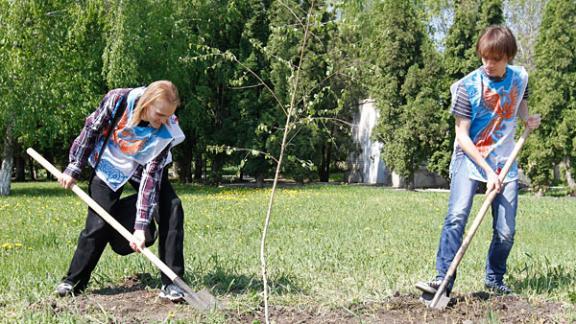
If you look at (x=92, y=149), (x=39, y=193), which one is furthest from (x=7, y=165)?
(x=92, y=149)

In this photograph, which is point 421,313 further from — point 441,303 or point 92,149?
point 92,149

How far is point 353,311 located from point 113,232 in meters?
1.81

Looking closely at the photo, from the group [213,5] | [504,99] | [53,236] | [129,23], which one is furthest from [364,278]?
[213,5]

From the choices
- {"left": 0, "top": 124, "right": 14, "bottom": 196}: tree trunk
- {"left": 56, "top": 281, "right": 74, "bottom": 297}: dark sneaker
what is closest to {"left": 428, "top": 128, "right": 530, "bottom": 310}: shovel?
{"left": 56, "top": 281, "right": 74, "bottom": 297}: dark sneaker

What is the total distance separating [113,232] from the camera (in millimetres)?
4363

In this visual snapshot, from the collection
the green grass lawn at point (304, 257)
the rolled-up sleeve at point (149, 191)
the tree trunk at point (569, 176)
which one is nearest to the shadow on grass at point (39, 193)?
the green grass lawn at point (304, 257)

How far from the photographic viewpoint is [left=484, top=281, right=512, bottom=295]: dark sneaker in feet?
14.5

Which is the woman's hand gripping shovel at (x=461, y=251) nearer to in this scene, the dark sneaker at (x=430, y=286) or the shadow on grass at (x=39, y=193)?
the dark sneaker at (x=430, y=286)

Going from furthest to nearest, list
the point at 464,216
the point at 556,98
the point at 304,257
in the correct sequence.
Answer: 1. the point at 556,98
2. the point at 304,257
3. the point at 464,216

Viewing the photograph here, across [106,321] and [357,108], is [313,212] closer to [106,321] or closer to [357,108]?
[106,321]

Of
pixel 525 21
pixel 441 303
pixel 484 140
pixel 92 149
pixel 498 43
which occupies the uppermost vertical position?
pixel 525 21

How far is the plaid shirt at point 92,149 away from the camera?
414 cm

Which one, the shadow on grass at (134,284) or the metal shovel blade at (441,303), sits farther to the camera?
the shadow on grass at (134,284)

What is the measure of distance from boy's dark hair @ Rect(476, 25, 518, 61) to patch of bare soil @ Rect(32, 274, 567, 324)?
5.51 feet
